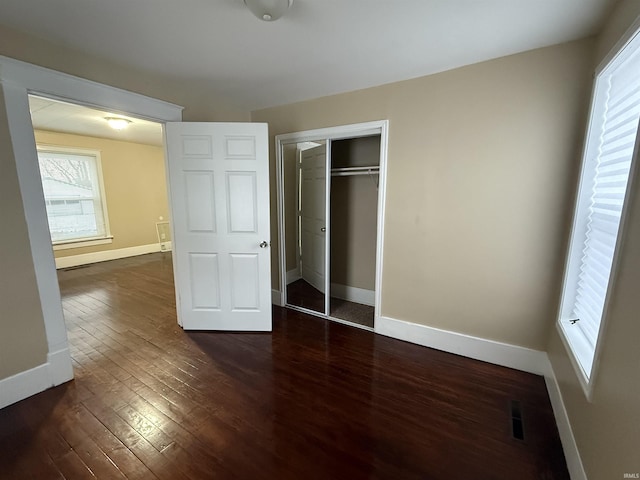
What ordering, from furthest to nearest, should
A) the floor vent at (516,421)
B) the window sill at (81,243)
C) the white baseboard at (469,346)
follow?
the window sill at (81,243), the white baseboard at (469,346), the floor vent at (516,421)

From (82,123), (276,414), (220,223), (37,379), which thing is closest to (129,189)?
(82,123)

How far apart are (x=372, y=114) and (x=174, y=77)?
1.79 m

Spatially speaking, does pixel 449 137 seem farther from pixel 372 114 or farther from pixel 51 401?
pixel 51 401

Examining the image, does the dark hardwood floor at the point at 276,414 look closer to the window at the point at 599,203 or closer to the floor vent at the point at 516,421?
the floor vent at the point at 516,421

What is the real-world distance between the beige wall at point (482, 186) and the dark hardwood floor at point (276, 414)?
50 centimetres

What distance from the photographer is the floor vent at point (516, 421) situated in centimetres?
165

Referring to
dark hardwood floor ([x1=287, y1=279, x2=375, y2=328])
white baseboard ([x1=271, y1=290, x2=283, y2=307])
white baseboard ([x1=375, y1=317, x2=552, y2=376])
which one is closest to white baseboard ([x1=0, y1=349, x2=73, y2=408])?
white baseboard ([x1=271, y1=290, x2=283, y2=307])

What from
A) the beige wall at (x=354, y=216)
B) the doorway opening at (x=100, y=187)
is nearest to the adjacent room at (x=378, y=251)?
the beige wall at (x=354, y=216)

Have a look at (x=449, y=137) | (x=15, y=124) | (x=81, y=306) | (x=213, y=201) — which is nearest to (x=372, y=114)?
(x=449, y=137)

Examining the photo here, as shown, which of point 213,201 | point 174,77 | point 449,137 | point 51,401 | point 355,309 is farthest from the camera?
point 355,309

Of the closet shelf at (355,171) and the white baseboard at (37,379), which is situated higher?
the closet shelf at (355,171)

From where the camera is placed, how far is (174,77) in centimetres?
243

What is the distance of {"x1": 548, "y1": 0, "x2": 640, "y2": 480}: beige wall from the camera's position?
3.13ft

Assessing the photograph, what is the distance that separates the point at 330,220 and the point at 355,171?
2.31 ft
